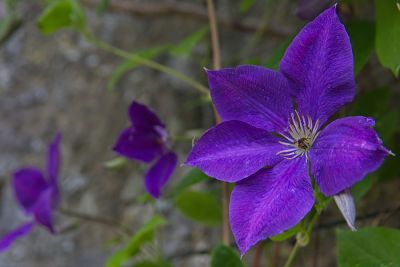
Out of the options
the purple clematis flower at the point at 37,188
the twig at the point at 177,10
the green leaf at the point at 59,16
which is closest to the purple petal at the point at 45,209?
the purple clematis flower at the point at 37,188

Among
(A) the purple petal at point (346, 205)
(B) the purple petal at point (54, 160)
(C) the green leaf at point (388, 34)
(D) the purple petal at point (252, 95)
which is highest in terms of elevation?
(C) the green leaf at point (388, 34)

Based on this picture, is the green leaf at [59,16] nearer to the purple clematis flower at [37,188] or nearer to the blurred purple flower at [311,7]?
the purple clematis flower at [37,188]

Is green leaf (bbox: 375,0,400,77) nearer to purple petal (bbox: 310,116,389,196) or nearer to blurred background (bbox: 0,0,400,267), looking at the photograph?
purple petal (bbox: 310,116,389,196)

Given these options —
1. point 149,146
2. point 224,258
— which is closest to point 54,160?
point 149,146

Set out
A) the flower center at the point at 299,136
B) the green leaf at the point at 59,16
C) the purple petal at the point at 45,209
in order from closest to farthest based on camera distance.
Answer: the flower center at the point at 299,136
the green leaf at the point at 59,16
the purple petal at the point at 45,209

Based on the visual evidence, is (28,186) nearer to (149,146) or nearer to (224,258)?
(149,146)

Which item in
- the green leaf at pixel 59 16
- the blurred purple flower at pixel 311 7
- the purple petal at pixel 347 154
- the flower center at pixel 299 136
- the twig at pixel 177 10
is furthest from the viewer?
the twig at pixel 177 10

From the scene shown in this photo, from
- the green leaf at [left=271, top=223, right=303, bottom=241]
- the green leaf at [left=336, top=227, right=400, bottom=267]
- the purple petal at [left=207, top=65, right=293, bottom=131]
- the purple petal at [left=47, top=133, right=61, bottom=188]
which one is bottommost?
the purple petal at [left=47, top=133, right=61, bottom=188]

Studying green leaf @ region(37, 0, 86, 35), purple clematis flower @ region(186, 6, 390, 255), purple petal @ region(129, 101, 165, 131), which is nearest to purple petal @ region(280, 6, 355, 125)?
purple clematis flower @ region(186, 6, 390, 255)
